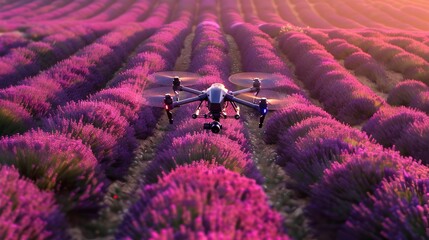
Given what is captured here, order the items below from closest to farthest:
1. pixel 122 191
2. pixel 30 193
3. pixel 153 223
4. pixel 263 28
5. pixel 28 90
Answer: pixel 153 223 → pixel 30 193 → pixel 122 191 → pixel 28 90 → pixel 263 28

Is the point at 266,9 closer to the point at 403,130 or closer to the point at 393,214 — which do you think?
the point at 403,130

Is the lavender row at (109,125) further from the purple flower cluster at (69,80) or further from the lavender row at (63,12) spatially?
the lavender row at (63,12)

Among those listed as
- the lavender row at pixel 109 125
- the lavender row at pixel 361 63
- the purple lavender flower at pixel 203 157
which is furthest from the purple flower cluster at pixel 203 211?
the lavender row at pixel 361 63

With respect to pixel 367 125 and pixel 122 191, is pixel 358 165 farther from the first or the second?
pixel 367 125

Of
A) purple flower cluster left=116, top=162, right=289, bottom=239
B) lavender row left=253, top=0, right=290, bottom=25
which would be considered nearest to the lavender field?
purple flower cluster left=116, top=162, right=289, bottom=239

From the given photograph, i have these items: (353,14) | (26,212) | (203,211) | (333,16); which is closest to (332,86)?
(203,211)

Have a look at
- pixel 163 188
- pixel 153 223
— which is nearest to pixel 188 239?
pixel 153 223
